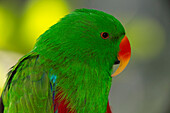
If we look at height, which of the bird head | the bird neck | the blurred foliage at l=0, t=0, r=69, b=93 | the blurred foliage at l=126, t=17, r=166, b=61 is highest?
the blurred foliage at l=0, t=0, r=69, b=93

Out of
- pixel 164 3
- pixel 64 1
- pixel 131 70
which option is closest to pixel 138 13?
pixel 164 3

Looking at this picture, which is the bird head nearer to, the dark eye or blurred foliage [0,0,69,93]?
the dark eye

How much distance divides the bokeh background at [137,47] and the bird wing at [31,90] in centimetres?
211

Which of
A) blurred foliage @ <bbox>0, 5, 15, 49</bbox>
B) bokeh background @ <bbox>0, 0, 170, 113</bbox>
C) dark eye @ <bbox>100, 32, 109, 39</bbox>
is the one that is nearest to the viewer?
dark eye @ <bbox>100, 32, 109, 39</bbox>

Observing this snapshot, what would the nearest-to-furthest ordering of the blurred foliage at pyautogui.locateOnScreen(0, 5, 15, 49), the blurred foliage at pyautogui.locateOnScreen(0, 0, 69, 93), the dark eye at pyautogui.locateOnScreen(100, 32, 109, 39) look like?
the dark eye at pyautogui.locateOnScreen(100, 32, 109, 39)
the blurred foliage at pyautogui.locateOnScreen(0, 0, 69, 93)
the blurred foliage at pyautogui.locateOnScreen(0, 5, 15, 49)

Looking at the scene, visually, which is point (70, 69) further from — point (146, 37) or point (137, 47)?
point (146, 37)

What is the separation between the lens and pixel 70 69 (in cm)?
141

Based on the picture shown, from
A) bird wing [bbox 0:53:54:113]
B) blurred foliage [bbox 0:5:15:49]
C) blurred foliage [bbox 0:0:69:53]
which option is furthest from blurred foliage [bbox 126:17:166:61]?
bird wing [bbox 0:53:54:113]

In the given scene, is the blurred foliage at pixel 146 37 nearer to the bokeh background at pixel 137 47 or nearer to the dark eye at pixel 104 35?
the bokeh background at pixel 137 47

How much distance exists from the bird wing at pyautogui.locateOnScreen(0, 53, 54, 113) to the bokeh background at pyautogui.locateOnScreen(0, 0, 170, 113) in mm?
2106

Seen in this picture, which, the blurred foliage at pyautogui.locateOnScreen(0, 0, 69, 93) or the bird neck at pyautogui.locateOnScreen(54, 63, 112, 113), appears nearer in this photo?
the bird neck at pyautogui.locateOnScreen(54, 63, 112, 113)

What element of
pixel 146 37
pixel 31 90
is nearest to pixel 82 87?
pixel 31 90

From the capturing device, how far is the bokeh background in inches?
140

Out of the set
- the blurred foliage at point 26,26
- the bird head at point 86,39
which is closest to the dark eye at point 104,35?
the bird head at point 86,39
